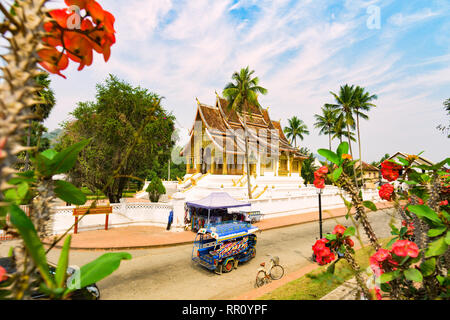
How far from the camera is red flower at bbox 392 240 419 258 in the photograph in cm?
169

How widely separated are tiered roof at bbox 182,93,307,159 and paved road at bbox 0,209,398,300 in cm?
1542

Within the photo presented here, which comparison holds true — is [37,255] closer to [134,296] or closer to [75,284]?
[75,284]

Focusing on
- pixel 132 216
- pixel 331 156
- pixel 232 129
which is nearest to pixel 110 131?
pixel 132 216

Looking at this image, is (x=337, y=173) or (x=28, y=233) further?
(x=337, y=173)

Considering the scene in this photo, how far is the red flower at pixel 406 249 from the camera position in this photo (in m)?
1.69

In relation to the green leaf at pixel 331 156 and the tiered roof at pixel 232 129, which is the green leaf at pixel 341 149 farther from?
the tiered roof at pixel 232 129

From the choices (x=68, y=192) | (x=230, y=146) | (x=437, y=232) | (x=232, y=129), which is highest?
(x=232, y=129)

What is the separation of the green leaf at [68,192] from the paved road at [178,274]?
4.69 metres

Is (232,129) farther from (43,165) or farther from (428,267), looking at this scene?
(43,165)

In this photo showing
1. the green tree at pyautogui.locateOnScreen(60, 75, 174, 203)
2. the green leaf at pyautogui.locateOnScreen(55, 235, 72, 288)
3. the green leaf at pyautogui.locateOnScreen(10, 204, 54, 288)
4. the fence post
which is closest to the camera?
the green leaf at pyautogui.locateOnScreen(10, 204, 54, 288)

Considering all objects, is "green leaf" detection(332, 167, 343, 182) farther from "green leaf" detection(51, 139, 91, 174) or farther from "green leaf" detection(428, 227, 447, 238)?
"green leaf" detection(51, 139, 91, 174)

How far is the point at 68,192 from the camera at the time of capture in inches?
34.8

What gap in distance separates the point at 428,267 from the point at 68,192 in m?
2.38

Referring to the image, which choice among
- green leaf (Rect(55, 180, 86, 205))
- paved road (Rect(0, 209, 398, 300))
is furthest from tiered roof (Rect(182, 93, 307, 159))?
green leaf (Rect(55, 180, 86, 205))
